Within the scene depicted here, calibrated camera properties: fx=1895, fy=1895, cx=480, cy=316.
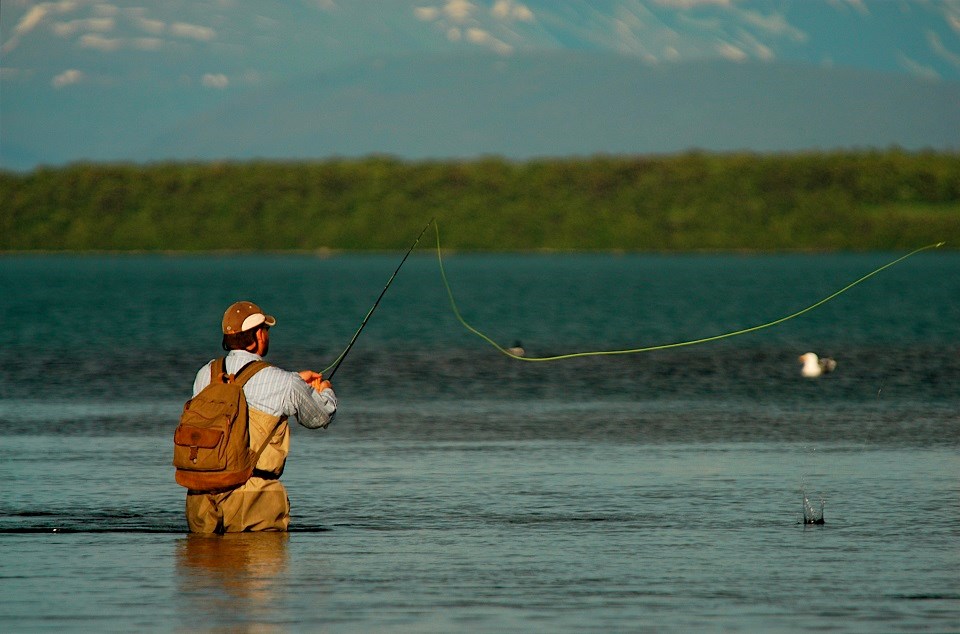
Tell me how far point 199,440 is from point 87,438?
22.8ft

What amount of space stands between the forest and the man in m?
142

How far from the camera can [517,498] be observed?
43.6ft

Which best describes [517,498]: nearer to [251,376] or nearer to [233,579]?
[251,376]

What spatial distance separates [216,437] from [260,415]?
347mm

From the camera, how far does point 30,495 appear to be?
1337cm

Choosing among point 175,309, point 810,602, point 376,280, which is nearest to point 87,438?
point 810,602

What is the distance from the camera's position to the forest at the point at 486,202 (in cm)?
15462

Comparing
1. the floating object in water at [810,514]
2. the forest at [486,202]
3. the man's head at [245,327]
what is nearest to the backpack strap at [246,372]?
the man's head at [245,327]

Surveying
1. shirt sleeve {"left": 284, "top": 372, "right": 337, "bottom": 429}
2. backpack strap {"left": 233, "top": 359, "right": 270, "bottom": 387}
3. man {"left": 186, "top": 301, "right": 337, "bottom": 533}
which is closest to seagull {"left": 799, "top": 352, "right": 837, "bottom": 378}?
man {"left": 186, "top": 301, "right": 337, "bottom": 533}

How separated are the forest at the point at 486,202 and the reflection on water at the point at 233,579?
14197 cm

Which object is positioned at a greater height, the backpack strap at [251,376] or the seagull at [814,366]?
the seagull at [814,366]

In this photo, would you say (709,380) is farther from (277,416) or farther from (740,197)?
(740,197)

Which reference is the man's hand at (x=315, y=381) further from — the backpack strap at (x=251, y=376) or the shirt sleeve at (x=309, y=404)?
the backpack strap at (x=251, y=376)

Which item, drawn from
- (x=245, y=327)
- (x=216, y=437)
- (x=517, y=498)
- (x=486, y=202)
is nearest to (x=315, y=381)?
(x=245, y=327)
